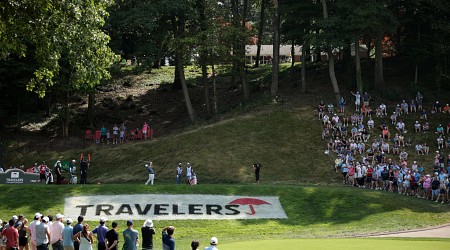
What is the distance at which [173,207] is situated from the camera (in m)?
35.4

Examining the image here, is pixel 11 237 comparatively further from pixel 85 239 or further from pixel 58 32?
pixel 58 32

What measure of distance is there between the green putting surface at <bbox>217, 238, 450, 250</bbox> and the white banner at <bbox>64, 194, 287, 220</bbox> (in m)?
7.85

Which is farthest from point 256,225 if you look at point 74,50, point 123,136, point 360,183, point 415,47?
point 415,47

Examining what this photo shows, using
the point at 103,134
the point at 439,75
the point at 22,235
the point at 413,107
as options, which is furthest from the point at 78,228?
the point at 439,75

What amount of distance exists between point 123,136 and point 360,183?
849 inches

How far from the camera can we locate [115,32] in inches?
2212

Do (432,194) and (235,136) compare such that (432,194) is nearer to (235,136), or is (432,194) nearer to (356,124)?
(356,124)

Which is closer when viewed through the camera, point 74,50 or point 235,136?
point 74,50

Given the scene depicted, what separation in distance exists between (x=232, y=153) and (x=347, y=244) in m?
24.6

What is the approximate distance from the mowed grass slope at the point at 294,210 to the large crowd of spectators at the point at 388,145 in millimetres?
1784

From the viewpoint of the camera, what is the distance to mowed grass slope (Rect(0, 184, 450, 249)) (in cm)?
3234

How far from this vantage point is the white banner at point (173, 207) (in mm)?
34250

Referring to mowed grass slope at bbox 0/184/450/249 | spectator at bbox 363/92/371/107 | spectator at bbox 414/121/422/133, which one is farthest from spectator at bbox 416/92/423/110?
mowed grass slope at bbox 0/184/450/249

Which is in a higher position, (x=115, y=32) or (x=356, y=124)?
(x=115, y=32)
